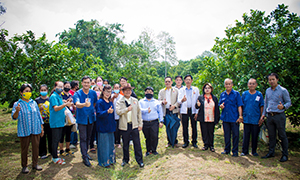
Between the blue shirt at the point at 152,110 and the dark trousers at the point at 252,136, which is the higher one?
the blue shirt at the point at 152,110

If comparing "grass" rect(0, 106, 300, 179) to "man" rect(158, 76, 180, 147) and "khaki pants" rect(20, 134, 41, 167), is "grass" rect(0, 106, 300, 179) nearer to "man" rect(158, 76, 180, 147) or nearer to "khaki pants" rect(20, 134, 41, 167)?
"khaki pants" rect(20, 134, 41, 167)

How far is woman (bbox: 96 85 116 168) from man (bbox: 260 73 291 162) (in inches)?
162

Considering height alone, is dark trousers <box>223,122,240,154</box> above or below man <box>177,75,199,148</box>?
below

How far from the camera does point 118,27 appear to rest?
25.6 meters

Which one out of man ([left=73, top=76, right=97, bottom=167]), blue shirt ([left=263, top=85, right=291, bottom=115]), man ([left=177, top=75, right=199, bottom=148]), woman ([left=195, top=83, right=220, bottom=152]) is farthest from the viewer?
man ([left=177, top=75, right=199, bottom=148])

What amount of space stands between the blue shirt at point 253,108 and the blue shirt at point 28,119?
5.38 metres

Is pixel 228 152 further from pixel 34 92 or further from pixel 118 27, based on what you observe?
pixel 118 27

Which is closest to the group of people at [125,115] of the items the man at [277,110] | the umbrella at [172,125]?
the man at [277,110]

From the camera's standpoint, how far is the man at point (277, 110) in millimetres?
4906

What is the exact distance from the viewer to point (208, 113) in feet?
17.8

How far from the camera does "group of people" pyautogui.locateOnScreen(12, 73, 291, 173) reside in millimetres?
4379

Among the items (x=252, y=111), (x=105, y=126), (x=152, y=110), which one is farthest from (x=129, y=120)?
(x=252, y=111)

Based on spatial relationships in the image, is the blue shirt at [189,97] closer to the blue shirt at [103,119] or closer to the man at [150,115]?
the man at [150,115]

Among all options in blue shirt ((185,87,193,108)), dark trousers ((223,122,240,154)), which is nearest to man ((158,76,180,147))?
blue shirt ((185,87,193,108))
